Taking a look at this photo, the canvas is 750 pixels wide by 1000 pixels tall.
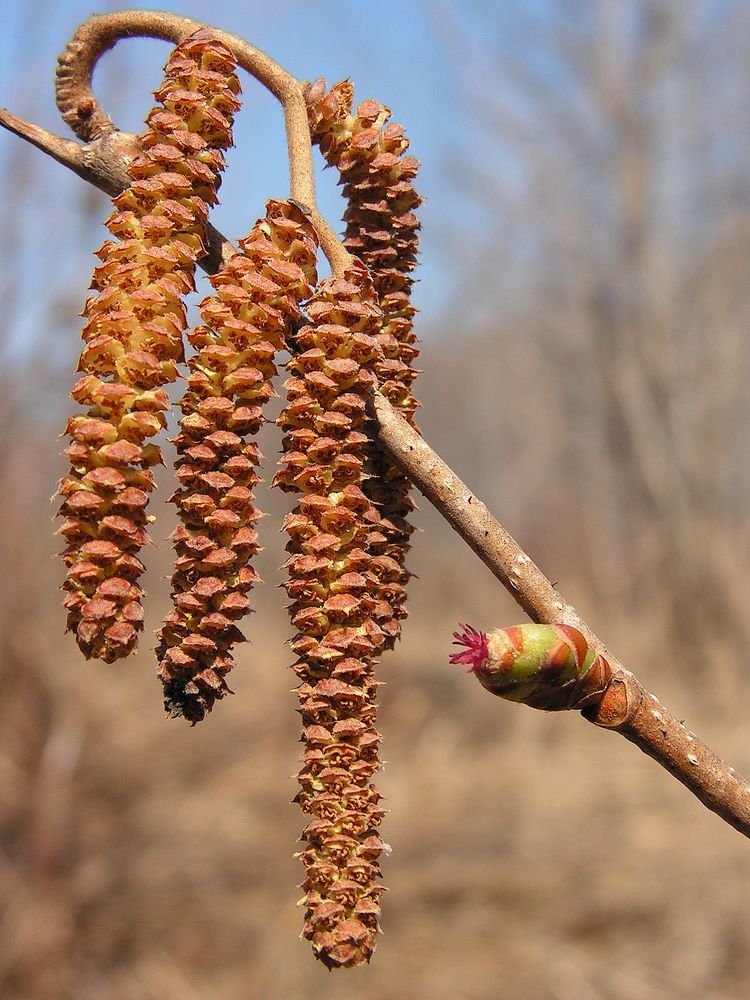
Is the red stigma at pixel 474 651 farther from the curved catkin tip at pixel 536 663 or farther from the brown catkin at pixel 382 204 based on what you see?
the brown catkin at pixel 382 204

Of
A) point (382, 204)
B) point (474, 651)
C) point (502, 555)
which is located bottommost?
point (474, 651)

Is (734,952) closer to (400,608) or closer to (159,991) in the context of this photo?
(159,991)

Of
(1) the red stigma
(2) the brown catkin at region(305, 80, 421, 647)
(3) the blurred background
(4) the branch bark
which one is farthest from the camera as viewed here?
(3) the blurred background

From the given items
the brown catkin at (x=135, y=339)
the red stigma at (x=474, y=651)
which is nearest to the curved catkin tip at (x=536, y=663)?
the red stigma at (x=474, y=651)

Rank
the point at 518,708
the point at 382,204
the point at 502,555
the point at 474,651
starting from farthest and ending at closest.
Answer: the point at 518,708, the point at 382,204, the point at 502,555, the point at 474,651

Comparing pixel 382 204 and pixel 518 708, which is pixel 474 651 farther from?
pixel 518 708

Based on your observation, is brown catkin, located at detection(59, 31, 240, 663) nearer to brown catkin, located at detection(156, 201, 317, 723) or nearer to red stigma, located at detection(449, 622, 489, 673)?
brown catkin, located at detection(156, 201, 317, 723)

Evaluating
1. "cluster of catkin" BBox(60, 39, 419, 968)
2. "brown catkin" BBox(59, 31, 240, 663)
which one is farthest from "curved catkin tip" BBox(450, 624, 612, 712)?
"brown catkin" BBox(59, 31, 240, 663)

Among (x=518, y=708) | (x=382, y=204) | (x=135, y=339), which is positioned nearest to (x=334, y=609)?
(x=135, y=339)
